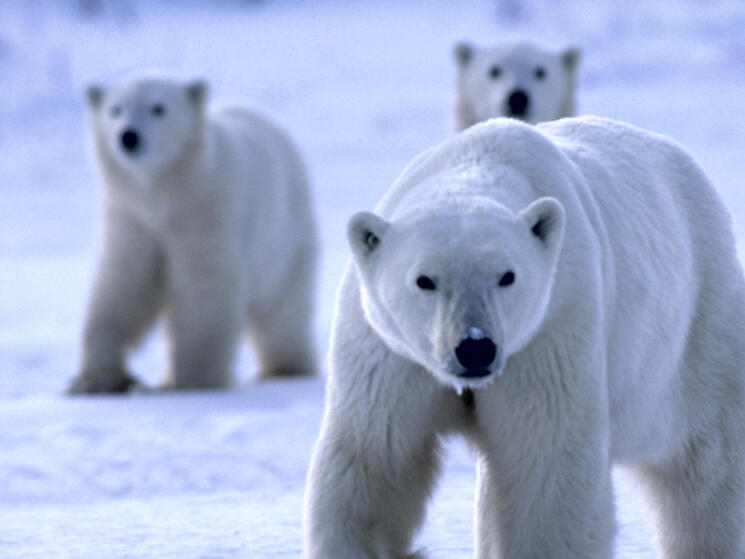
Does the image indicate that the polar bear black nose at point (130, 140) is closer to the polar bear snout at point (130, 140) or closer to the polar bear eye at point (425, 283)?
the polar bear snout at point (130, 140)

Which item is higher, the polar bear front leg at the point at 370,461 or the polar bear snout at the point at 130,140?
the polar bear front leg at the point at 370,461

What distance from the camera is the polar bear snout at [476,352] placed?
2.45 metres

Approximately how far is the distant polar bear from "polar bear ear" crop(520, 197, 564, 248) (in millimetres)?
4927

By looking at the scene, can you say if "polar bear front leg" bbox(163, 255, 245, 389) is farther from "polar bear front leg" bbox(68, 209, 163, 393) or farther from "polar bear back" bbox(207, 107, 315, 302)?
"polar bear back" bbox(207, 107, 315, 302)

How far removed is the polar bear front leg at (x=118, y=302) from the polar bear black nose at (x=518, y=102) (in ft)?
6.61

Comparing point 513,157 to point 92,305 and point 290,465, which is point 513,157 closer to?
point 290,465

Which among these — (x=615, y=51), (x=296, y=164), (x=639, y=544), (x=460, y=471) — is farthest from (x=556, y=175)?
(x=615, y=51)

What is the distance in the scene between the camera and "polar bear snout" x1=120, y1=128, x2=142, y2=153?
7.29 meters

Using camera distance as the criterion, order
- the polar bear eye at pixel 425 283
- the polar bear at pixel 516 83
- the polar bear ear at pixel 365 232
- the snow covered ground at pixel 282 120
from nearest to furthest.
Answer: the polar bear eye at pixel 425 283
the polar bear ear at pixel 365 232
the snow covered ground at pixel 282 120
the polar bear at pixel 516 83

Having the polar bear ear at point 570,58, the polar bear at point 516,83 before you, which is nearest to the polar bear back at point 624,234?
the polar bear at point 516,83

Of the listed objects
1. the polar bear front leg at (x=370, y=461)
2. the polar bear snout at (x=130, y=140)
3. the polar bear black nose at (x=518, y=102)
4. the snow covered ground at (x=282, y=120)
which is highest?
the polar bear front leg at (x=370, y=461)

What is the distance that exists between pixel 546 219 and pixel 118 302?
17.1ft

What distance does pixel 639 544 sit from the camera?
375 cm

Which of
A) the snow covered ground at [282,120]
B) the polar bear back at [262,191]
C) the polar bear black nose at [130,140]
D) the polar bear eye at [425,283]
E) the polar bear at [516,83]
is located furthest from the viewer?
the polar bear back at [262,191]
